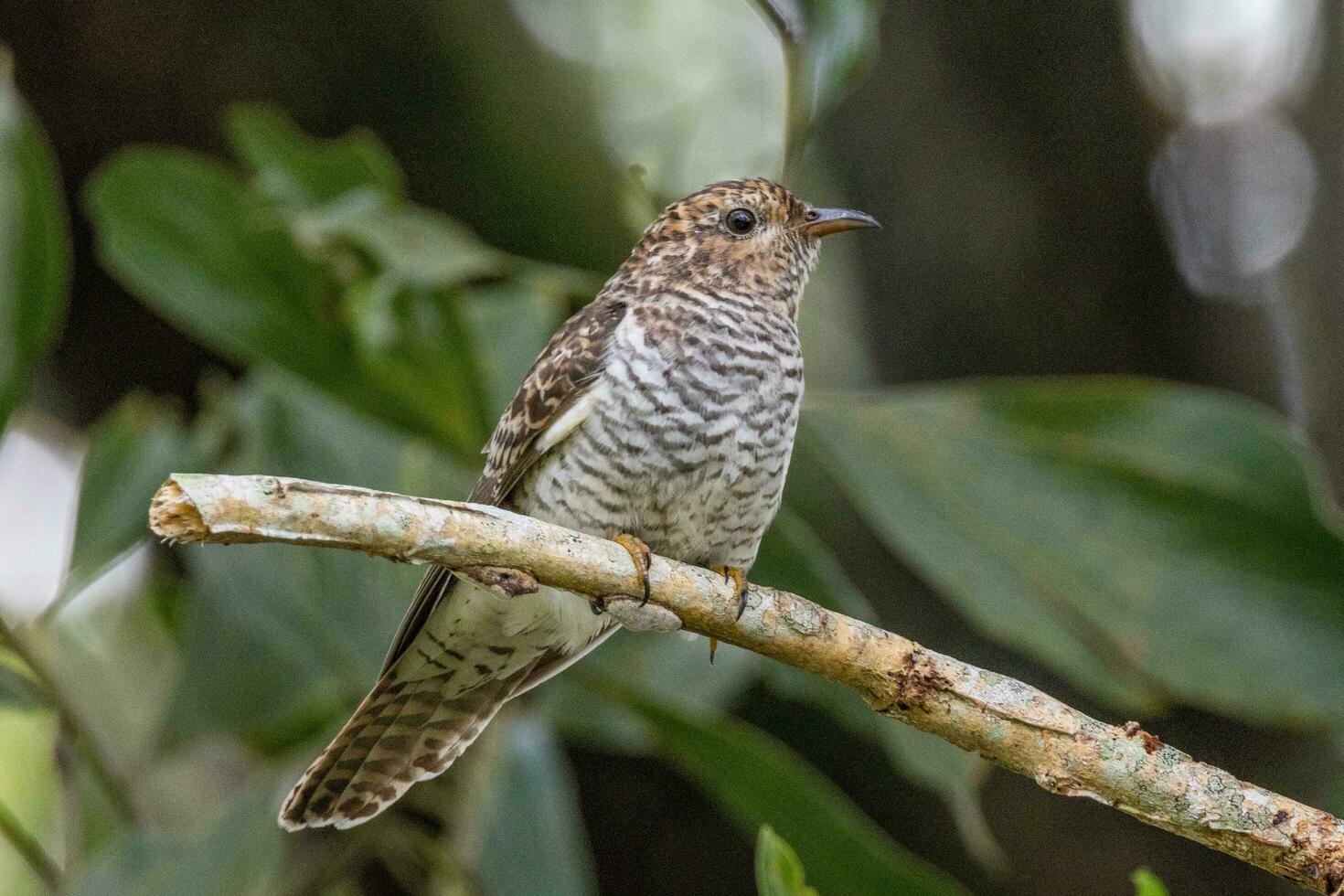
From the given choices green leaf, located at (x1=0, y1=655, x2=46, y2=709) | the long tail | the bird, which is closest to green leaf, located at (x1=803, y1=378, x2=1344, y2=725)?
the bird

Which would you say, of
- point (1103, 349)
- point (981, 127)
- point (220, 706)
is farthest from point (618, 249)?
point (220, 706)

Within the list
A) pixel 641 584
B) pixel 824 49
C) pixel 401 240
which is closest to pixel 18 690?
pixel 401 240

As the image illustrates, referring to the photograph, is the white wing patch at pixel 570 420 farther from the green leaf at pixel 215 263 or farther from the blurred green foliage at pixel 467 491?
the green leaf at pixel 215 263

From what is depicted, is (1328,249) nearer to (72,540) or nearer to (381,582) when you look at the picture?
(381,582)

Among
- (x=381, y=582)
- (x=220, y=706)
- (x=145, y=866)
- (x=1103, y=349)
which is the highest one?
(x=1103, y=349)

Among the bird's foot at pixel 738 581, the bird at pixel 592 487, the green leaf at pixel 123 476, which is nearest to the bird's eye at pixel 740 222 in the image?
the bird at pixel 592 487

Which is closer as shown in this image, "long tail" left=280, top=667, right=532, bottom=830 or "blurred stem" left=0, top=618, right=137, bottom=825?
"long tail" left=280, top=667, right=532, bottom=830

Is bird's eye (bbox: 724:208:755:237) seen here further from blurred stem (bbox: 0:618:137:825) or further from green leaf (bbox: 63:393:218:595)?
blurred stem (bbox: 0:618:137:825)
